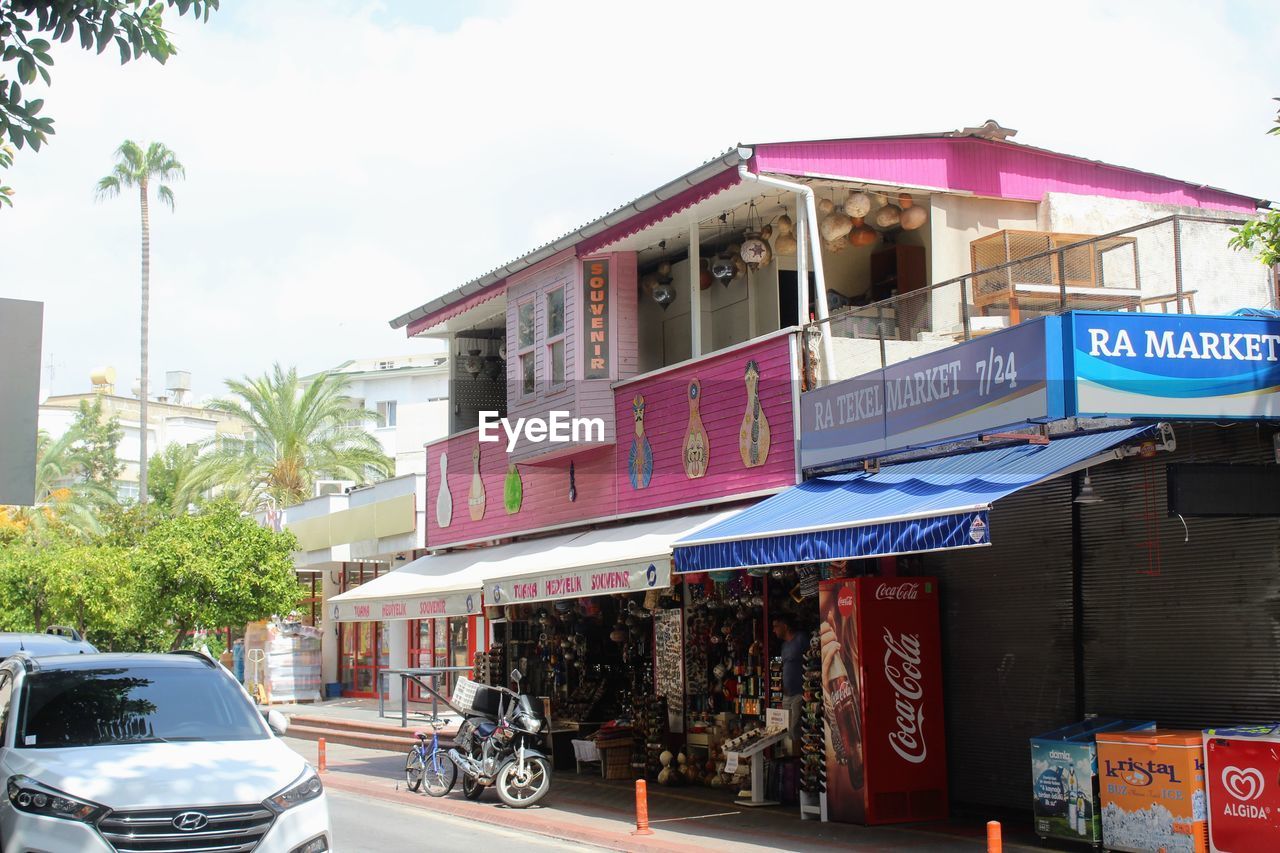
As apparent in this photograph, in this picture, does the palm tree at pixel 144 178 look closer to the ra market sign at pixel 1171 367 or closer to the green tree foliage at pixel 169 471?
the green tree foliage at pixel 169 471

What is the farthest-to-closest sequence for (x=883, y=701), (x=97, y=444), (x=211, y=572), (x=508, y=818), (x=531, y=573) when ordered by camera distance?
(x=97, y=444)
(x=211, y=572)
(x=531, y=573)
(x=508, y=818)
(x=883, y=701)

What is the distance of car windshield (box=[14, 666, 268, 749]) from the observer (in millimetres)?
9148

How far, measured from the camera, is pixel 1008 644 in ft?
45.4

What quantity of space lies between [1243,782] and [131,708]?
8171mm

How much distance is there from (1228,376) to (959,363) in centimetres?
250

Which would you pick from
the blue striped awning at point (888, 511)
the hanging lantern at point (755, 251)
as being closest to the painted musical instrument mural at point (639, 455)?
the hanging lantern at point (755, 251)

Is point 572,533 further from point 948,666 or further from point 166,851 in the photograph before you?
point 166,851

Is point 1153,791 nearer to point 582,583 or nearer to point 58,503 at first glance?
point 582,583

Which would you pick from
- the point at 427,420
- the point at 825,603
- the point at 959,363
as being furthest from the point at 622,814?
the point at 427,420

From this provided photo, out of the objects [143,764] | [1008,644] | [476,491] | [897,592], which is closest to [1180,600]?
[1008,644]

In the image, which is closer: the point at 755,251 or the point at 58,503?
the point at 755,251

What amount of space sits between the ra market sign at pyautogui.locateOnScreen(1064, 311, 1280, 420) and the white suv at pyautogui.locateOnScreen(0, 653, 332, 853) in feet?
21.7

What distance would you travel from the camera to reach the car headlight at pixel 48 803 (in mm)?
7898

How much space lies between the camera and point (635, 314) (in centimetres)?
1927
